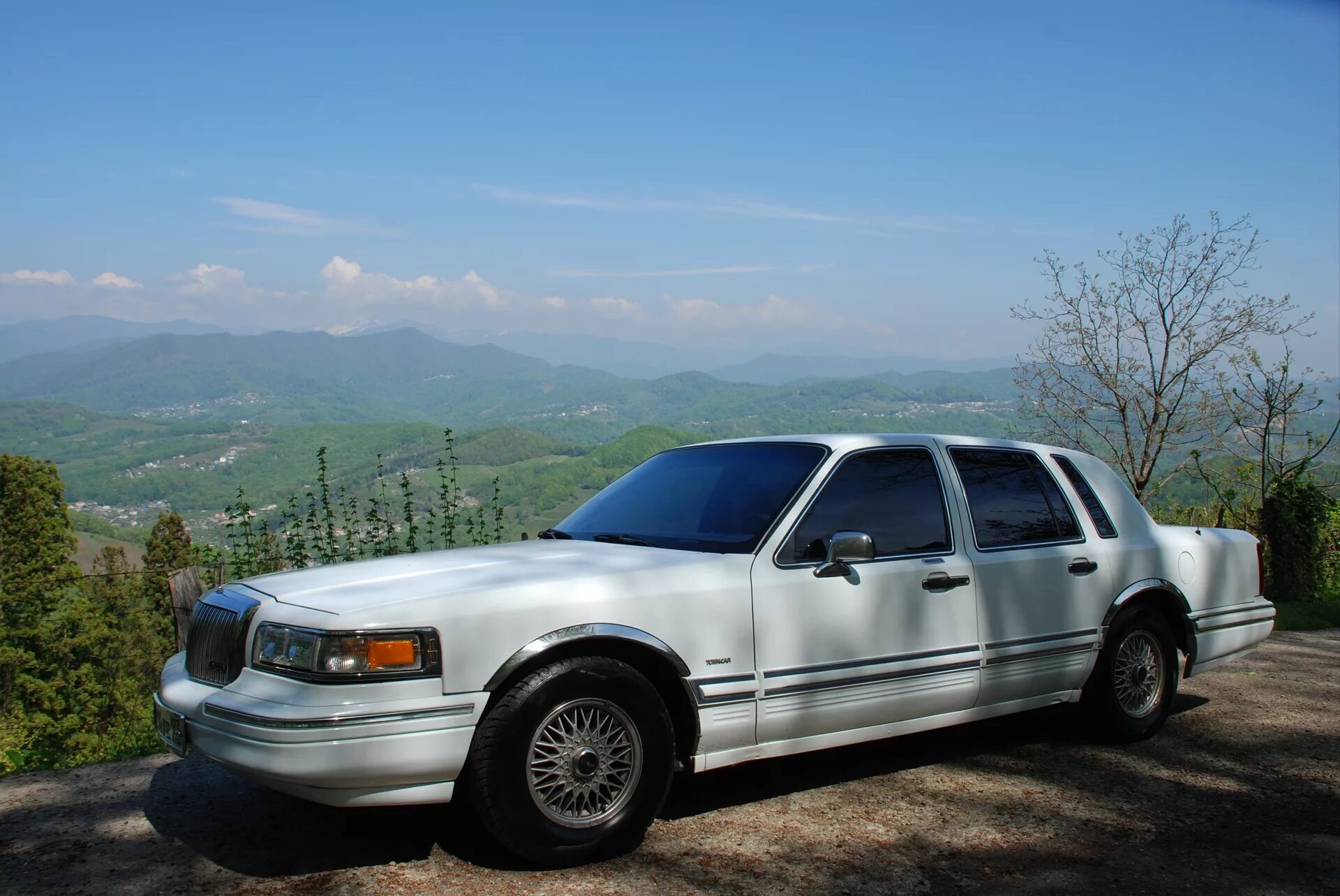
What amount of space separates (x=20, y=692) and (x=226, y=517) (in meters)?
30.2

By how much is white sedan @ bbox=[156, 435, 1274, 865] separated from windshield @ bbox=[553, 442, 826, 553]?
0.06ft

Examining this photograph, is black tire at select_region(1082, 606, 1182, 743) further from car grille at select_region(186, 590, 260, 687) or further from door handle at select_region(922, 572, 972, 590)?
car grille at select_region(186, 590, 260, 687)

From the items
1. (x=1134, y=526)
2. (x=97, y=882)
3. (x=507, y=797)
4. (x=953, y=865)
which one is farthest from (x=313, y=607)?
(x=1134, y=526)

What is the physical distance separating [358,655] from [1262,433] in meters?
16.2

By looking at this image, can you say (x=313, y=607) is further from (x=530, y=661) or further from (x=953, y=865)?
(x=953, y=865)


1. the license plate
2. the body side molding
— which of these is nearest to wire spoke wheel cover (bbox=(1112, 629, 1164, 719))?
the body side molding

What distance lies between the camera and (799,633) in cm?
446

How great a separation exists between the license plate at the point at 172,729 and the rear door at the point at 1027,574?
11.6ft

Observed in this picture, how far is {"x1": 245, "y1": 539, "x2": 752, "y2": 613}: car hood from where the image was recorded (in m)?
3.86

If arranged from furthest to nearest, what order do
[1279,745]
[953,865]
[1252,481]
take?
[1252,481] < [1279,745] < [953,865]

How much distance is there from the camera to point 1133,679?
5.93m

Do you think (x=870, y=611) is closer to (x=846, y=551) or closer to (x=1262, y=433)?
(x=846, y=551)

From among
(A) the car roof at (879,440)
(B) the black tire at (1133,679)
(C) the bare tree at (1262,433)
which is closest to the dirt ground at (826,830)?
(B) the black tire at (1133,679)

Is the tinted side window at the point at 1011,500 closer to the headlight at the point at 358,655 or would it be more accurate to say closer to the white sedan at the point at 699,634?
the white sedan at the point at 699,634
